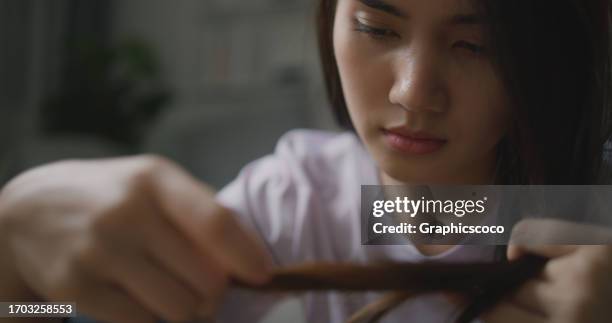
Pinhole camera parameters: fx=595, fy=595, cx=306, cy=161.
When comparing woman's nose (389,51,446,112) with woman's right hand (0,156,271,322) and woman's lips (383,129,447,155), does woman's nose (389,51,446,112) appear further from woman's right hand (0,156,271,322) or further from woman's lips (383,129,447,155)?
woman's right hand (0,156,271,322)

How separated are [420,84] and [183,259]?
164 millimetres

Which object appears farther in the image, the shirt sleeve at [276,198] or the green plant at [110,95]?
the green plant at [110,95]

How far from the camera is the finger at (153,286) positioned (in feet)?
0.79

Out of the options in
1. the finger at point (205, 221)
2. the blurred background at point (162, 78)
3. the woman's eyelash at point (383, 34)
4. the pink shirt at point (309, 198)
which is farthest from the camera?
the blurred background at point (162, 78)

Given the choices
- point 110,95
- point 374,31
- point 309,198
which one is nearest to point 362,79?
point 374,31

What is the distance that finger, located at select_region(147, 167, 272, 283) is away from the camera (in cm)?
23

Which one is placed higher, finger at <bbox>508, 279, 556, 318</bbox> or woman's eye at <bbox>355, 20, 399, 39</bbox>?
woman's eye at <bbox>355, 20, 399, 39</bbox>

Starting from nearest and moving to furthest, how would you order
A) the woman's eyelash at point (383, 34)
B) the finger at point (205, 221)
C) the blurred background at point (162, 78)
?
1. the finger at point (205, 221)
2. the woman's eyelash at point (383, 34)
3. the blurred background at point (162, 78)

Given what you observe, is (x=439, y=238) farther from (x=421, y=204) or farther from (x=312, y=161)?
(x=312, y=161)

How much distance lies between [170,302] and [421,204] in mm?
168

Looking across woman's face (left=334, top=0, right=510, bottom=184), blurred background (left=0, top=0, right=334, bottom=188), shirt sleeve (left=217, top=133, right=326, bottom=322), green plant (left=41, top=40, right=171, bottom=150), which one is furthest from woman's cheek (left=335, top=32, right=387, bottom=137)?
green plant (left=41, top=40, right=171, bottom=150)

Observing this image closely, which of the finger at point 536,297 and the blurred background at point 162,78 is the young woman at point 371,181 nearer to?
the finger at point 536,297

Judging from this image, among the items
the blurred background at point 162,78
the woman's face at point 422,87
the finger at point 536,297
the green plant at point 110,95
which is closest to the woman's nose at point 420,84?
the woman's face at point 422,87

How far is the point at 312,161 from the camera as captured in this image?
1.68 ft
